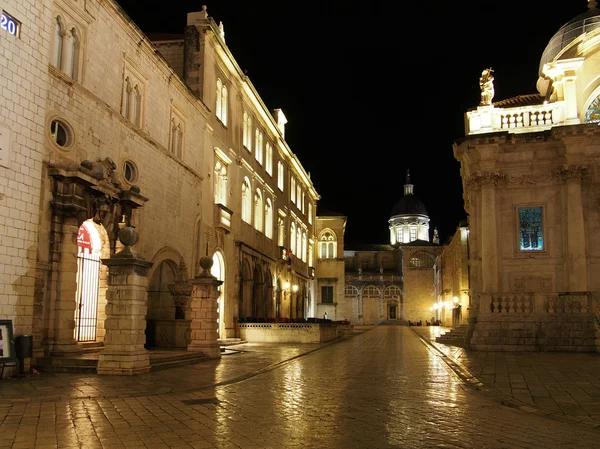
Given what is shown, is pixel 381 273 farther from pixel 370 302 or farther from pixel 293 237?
pixel 293 237

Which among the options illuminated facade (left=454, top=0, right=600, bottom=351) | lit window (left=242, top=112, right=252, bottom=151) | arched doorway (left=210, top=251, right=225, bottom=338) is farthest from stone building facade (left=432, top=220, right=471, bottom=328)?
lit window (left=242, top=112, right=252, bottom=151)

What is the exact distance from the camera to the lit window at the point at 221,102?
28.7 metres

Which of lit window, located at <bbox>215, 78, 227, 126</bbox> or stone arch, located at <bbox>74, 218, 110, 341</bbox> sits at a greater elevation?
lit window, located at <bbox>215, 78, 227, 126</bbox>

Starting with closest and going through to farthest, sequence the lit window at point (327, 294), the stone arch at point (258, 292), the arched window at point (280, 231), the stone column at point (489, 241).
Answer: the stone column at point (489, 241) → the stone arch at point (258, 292) → the arched window at point (280, 231) → the lit window at point (327, 294)

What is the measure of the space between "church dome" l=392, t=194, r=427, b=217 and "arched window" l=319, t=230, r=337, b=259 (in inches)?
1489

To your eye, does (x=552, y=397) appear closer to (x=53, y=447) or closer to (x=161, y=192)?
(x=53, y=447)

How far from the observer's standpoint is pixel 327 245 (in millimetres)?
67250

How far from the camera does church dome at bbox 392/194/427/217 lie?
102 m

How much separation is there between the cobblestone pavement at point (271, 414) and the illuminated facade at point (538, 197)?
39.0 feet

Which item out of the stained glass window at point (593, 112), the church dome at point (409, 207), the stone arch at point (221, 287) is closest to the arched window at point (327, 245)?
the church dome at point (409, 207)

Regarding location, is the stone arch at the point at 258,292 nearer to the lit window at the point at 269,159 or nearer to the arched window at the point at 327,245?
the lit window at the point at 269,159

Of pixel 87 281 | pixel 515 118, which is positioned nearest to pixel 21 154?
pixel 87 281

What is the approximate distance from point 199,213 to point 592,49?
717 inches

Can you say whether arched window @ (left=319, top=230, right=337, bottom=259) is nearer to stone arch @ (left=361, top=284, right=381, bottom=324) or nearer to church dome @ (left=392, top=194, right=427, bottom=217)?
stone arch @ (left=361, top=284, right=381, bottom=324)
